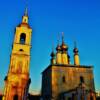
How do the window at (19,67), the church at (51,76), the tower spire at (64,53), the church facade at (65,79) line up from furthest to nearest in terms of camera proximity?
the tower spire at (64,53) → the window at (19,67) → the church facade at (65,79) → the church at (51,76)

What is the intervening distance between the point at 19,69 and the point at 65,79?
7.93 m

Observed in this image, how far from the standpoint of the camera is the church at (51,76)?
103 ft

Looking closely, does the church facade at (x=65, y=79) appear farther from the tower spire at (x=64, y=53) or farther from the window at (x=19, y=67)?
the window at (x=19, y=67)

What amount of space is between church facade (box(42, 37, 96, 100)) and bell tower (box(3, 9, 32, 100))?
13.0ft

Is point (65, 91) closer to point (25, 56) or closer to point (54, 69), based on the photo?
point (54, 69)

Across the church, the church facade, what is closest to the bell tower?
the church

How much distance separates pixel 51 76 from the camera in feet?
111

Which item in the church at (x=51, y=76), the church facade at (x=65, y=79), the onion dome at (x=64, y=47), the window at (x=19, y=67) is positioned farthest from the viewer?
the onion dome at (x=64, y=47)

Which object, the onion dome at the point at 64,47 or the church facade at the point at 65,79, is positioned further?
the onion dome at the point at 64,47

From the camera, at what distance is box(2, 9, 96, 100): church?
3128 cm

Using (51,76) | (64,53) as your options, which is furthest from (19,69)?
(64,53)

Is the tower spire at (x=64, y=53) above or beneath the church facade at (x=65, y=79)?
above

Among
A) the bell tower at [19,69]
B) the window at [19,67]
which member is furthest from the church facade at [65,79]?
the window at [19,67]

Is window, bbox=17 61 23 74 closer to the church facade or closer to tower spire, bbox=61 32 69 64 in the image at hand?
the church facade
